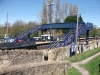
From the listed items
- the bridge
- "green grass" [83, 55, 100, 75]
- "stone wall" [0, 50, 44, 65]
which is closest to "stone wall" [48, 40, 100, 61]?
"stone wall" [0, 50, 44, 65]

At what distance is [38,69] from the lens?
394 inches

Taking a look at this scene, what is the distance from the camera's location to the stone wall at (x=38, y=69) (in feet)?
25.9

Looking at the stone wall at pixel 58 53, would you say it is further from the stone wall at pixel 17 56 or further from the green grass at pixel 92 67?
the green grass at pixel 92 67

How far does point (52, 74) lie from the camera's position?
1167cm

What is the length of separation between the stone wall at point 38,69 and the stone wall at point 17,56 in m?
4.06

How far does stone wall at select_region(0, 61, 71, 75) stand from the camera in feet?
25.9

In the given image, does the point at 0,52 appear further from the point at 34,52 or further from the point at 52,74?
the point at 52,74

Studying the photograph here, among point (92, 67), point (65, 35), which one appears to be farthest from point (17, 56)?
point (65, 35)

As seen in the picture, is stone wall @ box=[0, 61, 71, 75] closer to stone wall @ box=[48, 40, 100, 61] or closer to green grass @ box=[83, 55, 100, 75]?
green grass @ box=[83, 55, 100, 75]

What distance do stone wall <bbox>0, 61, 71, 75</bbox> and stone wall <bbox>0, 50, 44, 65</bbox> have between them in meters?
4.06

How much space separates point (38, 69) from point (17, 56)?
684 cm

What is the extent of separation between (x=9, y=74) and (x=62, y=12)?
184 ft

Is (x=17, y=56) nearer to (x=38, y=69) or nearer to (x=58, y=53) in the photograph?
(x=58, y=53)

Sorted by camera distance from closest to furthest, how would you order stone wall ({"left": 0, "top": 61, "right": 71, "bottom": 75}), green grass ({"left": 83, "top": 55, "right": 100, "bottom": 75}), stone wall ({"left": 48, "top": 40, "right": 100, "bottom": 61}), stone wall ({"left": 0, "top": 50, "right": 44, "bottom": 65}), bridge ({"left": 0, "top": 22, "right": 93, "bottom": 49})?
stone wall ({"left": 0, "top": 61, "right": 71, "bottom": 75}), stone wall ({"left": 0, "top": 50, "right": 44, "bottom": 65}), green grass ({"left": 83, "top": 55, "right": 100, "bottom": 75}), stone wall ({"left": 48, "top": 40, "right": 100, "bottom": 61}), bridge ({"left": 0, "top": 22, "right": 93, "bottom": 49})
